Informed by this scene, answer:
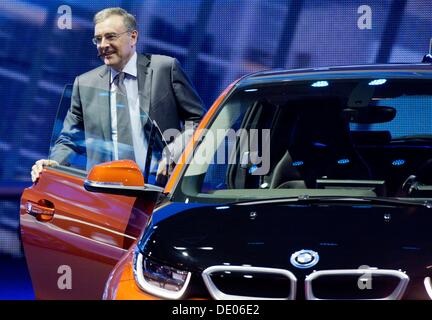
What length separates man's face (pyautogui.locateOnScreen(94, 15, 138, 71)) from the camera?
5520mm

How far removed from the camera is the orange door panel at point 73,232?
4211mm

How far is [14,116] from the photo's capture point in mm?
7957

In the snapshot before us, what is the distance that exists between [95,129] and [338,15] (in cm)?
302

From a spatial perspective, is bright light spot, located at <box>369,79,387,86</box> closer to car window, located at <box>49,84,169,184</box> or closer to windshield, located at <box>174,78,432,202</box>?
windshield, located at <box>174,78,432,202</box>

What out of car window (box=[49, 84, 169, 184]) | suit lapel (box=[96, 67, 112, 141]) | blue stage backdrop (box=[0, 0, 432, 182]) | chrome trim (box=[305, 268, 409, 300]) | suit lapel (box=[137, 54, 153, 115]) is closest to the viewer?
chrome trim (box=[305, 268, 409, 300])

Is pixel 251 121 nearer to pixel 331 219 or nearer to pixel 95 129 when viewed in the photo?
pixel 95 129

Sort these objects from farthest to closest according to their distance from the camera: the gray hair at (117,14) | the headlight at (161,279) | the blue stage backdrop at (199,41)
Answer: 1. the blue stage backdrop at (199,41)
2. the gray hair at (117,14)
3. the headlight at (161,279)

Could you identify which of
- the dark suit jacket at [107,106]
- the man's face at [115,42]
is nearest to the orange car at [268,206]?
the dark suit jacket at [107,106]

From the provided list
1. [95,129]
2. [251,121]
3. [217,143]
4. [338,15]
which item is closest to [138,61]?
[95,129]

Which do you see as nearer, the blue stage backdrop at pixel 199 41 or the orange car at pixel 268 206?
the orange car at pixel 268 206

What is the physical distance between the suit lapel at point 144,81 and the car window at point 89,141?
46 cm

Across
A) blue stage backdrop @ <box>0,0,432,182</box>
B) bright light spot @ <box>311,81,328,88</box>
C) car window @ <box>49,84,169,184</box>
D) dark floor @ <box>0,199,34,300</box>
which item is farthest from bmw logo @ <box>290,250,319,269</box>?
blue stage backdrop @ <box>0,0,432,182</box>

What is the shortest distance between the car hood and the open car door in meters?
0.71

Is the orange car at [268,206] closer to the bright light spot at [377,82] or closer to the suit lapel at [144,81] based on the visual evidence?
the bright light spot at [377,82]
